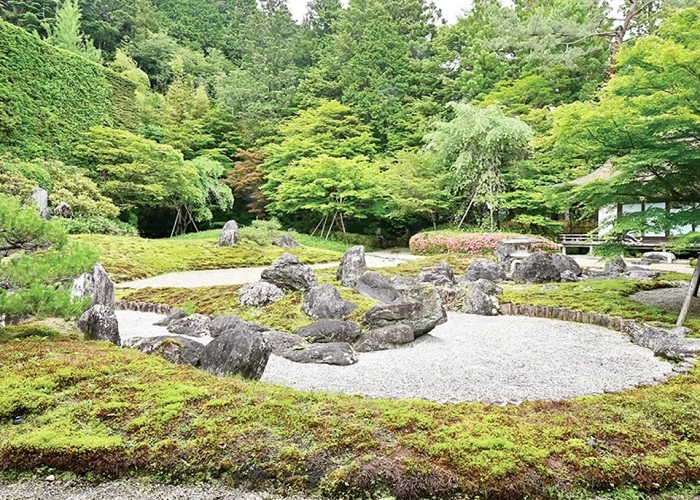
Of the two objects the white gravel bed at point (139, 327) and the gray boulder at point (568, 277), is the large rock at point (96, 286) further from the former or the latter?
the gray boulder at point (568, 277)

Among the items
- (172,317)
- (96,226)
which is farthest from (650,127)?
(96,226)

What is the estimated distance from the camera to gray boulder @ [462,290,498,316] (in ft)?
24.7

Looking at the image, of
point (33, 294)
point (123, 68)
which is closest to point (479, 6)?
→ point (123, 68)

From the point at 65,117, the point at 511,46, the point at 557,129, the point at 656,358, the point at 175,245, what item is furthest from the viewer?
the point at 511,46

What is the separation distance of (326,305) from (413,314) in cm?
161

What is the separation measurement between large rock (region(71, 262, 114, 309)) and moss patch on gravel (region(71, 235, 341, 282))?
4.26 metres

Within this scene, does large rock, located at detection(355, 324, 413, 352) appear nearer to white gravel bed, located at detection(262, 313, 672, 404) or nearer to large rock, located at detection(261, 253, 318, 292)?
white gravel bed, located at detection(262, 313, 672, 404)

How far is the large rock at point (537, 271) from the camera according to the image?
1038 cm

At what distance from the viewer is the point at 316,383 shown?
4.16m

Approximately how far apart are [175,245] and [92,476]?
12587mm

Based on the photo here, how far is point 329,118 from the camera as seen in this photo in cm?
2330

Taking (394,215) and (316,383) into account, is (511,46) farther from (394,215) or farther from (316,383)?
(316,383)

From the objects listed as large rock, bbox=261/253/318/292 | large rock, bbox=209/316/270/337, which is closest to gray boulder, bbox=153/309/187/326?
large rock, bbox=209/316/270/337

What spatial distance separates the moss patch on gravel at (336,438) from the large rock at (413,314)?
278 cm
